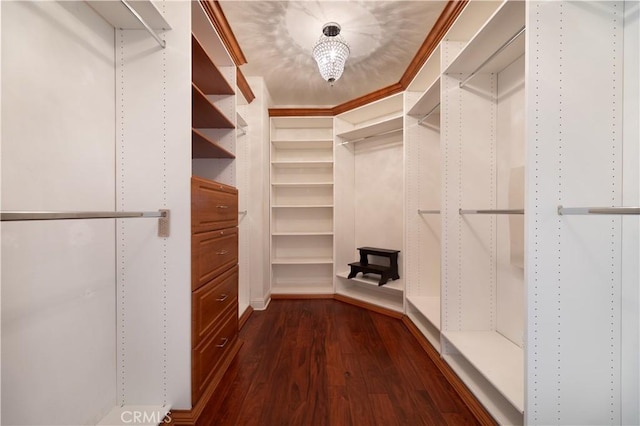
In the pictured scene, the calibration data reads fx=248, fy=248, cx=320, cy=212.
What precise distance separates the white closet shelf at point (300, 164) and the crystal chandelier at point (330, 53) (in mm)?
1368

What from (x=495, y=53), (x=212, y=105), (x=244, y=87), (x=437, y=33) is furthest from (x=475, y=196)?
(x=244, y=87)

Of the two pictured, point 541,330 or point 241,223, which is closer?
point 541,330

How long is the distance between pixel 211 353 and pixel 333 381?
2.61 feet

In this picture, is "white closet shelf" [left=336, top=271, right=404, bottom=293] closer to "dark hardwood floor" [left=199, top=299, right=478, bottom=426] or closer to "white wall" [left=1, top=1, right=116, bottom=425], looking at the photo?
"dark hardwood floor" [left=199, top=299, right=478, bottom=426]

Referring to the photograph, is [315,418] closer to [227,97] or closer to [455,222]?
[455,222]

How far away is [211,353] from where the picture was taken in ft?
4.99

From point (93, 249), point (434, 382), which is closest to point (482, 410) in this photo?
point (434, 382)

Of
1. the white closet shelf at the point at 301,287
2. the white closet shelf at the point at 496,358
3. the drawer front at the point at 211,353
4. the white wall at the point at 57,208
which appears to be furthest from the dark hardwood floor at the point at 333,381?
the white closet shelf at the point at 301,287

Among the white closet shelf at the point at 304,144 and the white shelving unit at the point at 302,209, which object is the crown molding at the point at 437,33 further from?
the white shelving unit at the point at 302,209

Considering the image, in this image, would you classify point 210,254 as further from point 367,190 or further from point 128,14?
point 367,190

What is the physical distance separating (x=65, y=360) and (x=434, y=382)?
198 cm

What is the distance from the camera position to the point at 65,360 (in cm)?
106

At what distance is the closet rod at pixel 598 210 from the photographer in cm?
75

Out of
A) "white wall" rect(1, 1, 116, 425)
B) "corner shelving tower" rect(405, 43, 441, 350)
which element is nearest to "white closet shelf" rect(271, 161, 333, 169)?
"corner shelving tower" rect(405, 43, 441, 350)
